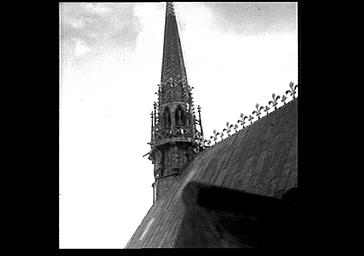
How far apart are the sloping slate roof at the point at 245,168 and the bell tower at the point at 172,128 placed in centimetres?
210

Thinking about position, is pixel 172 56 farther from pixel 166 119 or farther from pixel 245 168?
pixel 245 168

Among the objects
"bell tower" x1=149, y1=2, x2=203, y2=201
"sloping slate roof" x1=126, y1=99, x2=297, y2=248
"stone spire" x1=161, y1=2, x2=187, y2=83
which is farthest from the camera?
"stone spire" x1=161, y1=2, x2=187, y2=83

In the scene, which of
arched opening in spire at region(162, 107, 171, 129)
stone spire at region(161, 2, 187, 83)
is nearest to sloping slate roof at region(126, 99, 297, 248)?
arched opening in spire at region(162, 107, 171, 129)

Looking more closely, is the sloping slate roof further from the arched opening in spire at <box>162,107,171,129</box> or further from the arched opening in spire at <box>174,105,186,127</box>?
the arched opening in spire at <box>162,107,171,129</box>

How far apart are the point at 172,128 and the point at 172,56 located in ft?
20.2

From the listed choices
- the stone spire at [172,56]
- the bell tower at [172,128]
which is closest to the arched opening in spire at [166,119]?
the bell tower at [172,128]

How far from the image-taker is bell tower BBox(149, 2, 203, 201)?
2773 centimetres

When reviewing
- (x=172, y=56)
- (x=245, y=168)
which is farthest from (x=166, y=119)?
(x=245, y=168)

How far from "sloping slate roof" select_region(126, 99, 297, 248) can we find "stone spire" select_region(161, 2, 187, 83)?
7891mm

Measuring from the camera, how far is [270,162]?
55.7 ft

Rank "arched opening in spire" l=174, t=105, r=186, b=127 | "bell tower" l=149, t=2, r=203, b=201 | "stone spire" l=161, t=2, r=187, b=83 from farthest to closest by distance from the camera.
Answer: "stone spire" l=161, t=2, r=187, b=83, "arched opening in spire" l=174, t=105, r=186, b=127, "bell tower" l=149, t=2, r=203, b=201
